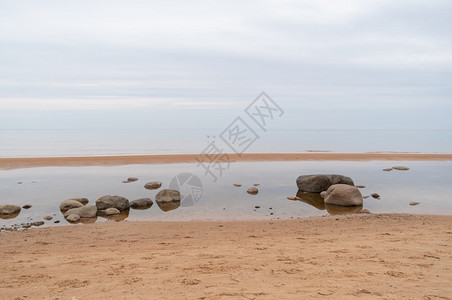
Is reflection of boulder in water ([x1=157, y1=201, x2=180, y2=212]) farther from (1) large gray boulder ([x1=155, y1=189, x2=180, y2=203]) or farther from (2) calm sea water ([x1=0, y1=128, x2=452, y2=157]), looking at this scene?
(2) calm sea water ([x1=0, y1=128, x2=452, y2=157])

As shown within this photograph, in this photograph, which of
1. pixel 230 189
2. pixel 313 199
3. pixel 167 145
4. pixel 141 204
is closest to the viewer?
pixel 141 204

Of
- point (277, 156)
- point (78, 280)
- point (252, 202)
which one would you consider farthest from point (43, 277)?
point (277, 156)

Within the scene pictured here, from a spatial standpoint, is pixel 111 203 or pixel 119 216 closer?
pixel 119 216

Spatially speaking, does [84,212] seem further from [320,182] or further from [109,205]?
[320,182]

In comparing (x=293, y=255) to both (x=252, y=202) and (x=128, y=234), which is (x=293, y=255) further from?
(x=252, y=202)

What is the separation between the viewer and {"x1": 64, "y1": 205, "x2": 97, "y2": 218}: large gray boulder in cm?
1104

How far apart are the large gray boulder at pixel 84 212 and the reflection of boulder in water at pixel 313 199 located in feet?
25.0

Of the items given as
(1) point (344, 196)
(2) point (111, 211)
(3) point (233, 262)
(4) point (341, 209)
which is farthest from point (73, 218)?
(1) point (344, 196)

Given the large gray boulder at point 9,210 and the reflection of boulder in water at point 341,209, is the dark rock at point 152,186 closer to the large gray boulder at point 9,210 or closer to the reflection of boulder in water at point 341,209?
the large gray boulder at point 9,210

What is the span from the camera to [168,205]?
12797 mm

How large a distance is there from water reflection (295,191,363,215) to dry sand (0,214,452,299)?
285 centimetres

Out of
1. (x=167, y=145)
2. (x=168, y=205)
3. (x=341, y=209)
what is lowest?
(x=167, y=145)

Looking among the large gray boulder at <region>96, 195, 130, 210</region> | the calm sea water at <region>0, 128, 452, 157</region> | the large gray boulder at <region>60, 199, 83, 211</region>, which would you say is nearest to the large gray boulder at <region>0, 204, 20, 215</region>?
the large gray boulder at <region>60, 199, 83, 211</region>

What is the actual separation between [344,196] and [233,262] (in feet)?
27.0
